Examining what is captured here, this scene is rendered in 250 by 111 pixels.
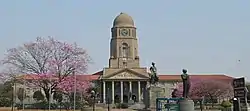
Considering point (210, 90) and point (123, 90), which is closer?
point (210, 90)

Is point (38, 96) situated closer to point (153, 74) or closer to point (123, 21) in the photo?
point (123, 21)

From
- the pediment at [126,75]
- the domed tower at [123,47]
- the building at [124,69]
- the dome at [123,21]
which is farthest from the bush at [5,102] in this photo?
the dome at [123,21]

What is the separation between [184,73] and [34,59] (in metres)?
36.9

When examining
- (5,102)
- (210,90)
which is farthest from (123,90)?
(5,102)

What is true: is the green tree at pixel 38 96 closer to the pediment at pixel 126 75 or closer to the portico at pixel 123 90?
the pediment at pixel 126 75

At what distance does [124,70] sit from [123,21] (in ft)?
52.6

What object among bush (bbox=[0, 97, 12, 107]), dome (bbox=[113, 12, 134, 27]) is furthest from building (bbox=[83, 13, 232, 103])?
bush (bbox=[0, 97, 12, 107])

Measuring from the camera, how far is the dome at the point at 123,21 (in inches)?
4471

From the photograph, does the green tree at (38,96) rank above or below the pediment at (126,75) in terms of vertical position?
below

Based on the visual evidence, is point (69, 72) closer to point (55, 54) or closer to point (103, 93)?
point (55, 54)

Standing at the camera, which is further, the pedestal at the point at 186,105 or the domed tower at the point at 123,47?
the domed tower at the point at 123,47

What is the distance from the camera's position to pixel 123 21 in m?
114

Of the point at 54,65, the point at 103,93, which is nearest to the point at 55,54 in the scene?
the point at 54,65

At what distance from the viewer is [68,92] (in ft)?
201
